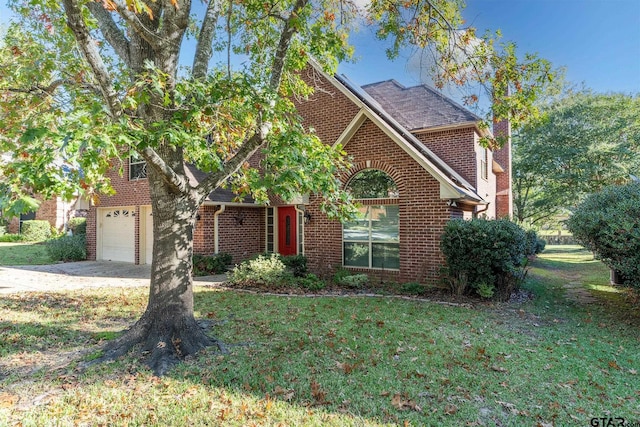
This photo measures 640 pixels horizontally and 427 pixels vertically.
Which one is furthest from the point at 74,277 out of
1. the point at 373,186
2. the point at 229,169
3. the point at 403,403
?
the point at 403,403

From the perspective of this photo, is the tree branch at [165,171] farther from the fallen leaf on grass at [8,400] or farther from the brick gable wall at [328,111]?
the brick gable wall at [328,111]

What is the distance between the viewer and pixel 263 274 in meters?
10.2

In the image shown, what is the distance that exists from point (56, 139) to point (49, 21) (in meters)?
6.13

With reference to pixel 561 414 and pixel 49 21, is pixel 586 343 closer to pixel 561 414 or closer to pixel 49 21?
pixel 561 414

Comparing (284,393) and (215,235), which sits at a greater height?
(215,235)

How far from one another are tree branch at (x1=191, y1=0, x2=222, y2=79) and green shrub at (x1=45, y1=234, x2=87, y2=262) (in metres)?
14.4

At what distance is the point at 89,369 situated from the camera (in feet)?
14.6

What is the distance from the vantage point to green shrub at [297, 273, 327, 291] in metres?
10.0

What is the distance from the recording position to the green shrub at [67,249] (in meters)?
16.1

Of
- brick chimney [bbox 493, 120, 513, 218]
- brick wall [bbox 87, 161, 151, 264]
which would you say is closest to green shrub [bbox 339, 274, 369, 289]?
brick wall [bbox 87, 161, 151, 264]

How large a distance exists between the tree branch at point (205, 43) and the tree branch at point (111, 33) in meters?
0.94

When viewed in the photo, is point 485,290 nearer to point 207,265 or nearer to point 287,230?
point 287,230

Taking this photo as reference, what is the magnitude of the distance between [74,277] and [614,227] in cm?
1478

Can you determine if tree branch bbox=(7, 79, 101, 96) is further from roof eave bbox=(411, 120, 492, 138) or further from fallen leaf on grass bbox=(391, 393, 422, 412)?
roof eave bbox=(411, 120, 492, 138)
